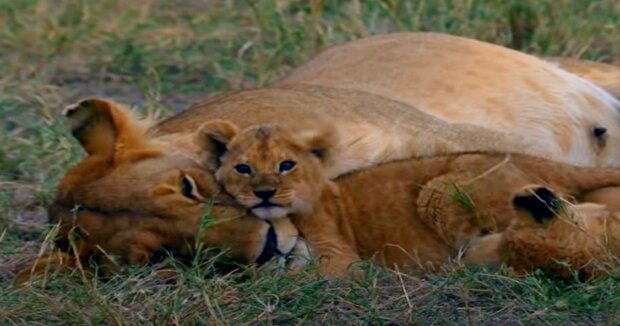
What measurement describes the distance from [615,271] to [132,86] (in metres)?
3.27

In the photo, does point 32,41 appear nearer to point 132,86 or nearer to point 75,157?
point 132,86

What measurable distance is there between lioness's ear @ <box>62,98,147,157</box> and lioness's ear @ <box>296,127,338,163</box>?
18.5 inches

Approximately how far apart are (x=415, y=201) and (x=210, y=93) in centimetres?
245

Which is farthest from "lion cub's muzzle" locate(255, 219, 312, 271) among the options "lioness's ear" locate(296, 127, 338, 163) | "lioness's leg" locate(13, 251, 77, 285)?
"lioness's leg" locate(13, 251, 77, 285)

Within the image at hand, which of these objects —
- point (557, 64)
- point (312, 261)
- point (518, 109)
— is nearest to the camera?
point (312, 261)

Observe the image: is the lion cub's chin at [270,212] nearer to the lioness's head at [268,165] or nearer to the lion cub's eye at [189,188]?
the lioness's head at [268,165]

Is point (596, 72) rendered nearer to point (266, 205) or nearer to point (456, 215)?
point (456, 215)

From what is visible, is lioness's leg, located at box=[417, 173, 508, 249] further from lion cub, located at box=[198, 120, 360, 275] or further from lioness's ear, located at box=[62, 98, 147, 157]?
lioness's ear, located at box=[62, 98, 147, 157]

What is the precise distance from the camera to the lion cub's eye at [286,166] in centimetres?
425

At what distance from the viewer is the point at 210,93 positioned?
675 cm

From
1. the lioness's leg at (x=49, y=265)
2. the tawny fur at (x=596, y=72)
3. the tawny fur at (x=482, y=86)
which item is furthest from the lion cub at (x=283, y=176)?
the tawny fur at (x=596, y=72)

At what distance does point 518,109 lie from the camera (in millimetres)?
5516

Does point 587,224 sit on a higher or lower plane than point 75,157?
higher

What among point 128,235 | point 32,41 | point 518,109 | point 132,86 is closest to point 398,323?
point 128,235
